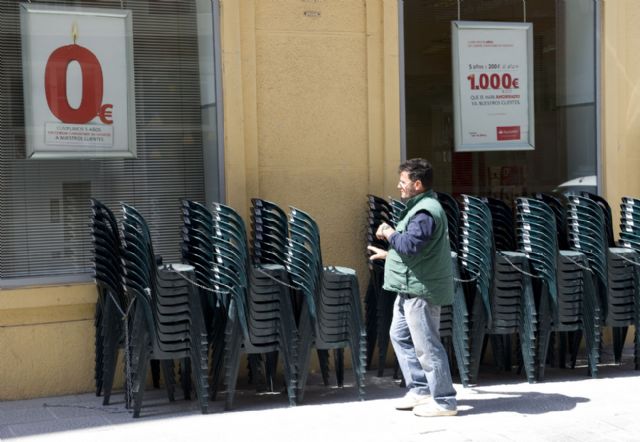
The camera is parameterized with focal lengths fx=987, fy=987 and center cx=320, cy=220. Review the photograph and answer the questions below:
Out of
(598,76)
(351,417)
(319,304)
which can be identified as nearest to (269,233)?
(319,304)

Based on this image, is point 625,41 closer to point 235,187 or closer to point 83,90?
point 235,187

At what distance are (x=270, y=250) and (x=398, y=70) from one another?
2.17m

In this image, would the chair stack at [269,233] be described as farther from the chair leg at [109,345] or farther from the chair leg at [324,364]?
the chair leg at [109,345]

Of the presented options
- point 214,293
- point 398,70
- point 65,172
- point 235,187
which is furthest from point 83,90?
point 398,70

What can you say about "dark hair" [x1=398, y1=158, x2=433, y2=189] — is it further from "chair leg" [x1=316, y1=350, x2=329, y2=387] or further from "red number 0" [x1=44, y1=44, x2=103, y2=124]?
"red number 0" [x1=44, y1=44, x2=103, y2=124]

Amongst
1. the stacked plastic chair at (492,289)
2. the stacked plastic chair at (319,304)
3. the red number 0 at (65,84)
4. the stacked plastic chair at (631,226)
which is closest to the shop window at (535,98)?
the stacked plastic chair at (631,226)

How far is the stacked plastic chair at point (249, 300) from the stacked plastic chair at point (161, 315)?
0.74ft

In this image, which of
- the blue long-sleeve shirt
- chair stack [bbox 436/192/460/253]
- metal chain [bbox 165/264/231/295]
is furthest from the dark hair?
metal chain [bbox 165/264/231/295]

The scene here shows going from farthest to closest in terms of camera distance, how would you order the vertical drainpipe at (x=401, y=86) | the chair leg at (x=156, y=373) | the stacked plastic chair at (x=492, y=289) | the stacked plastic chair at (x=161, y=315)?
the vertical drainpipe at (x=401, y=86)
the chair leg at (x=156, y=373)
the stacked plastic chair at (x=492, y=289)
the stacked plastic chair at (x=161, y=315)

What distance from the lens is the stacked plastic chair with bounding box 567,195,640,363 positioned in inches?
326

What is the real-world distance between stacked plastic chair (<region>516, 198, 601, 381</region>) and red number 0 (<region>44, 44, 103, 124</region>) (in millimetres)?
3591

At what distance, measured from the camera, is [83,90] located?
792cm

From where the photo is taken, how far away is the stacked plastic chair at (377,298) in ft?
26.8

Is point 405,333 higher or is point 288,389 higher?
point 405,333
